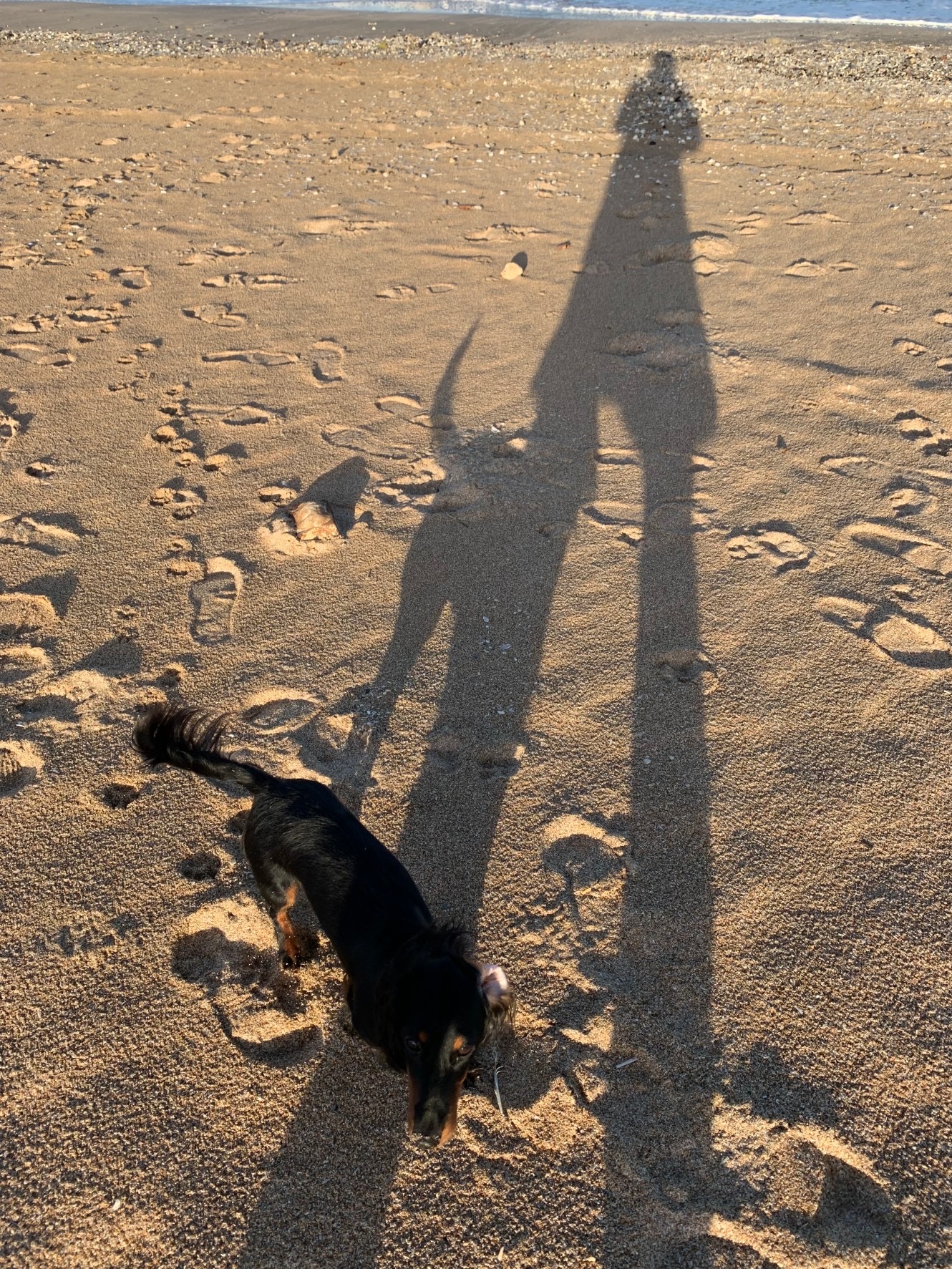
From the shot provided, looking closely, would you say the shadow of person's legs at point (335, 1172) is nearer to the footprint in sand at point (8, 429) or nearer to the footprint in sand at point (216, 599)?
the footprint in sand at point (216, 599)

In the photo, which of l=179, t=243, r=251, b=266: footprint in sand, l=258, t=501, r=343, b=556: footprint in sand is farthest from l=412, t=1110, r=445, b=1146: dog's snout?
l=179, t=243, r=251, b=266: footprint in sand

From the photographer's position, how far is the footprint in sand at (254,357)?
498cm

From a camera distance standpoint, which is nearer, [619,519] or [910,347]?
[619,519]

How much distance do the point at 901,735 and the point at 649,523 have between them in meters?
1.41

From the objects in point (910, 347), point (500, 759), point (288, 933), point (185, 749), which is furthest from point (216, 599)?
point (910, 347)

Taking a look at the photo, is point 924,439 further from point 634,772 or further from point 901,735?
point 634,772

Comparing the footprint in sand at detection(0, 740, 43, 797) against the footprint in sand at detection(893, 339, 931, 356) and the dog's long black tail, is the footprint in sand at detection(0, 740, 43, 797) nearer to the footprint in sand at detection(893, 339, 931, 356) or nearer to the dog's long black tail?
the dog's long black tail

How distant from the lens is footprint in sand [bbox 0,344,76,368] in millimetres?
5031

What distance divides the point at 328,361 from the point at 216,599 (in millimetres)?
2147

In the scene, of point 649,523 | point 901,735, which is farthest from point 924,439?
point 901,735

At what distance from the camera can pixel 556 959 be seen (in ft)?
7.59

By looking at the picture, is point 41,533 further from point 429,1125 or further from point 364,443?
point 429,1125

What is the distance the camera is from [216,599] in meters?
3.46

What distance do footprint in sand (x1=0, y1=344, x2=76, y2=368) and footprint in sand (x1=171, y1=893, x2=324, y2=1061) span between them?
3.97 meters
